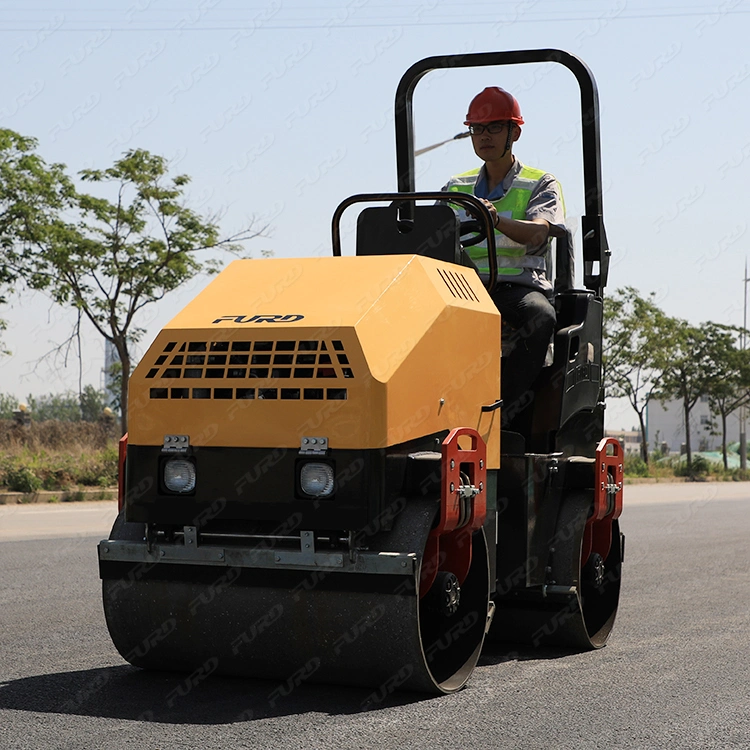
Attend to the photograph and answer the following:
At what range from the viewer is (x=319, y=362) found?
4629 mm

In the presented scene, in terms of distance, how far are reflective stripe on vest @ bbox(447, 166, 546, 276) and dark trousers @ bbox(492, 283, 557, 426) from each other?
196 millimetres

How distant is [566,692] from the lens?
5.22 metres

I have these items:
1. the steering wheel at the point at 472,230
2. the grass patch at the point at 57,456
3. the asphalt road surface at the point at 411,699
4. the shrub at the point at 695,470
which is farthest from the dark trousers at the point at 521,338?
the shrub at the point at 695,470

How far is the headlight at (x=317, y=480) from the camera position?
457 centimetres

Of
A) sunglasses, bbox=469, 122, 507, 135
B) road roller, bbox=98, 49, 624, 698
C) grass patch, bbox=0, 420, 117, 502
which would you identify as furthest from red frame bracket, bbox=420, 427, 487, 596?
grass patch, bbox=0, 420, 117, 502

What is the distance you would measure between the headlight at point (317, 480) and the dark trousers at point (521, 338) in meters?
1.73

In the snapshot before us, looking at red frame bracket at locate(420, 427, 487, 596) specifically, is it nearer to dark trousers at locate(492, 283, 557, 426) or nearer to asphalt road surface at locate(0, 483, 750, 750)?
asphalt road surface at locate(0, 483, 750, 750)

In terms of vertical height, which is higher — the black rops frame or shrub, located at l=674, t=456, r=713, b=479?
the black rops frame

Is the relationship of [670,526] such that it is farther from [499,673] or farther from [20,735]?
[20,735]

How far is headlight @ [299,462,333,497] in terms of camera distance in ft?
15.0

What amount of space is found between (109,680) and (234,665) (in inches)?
26.0

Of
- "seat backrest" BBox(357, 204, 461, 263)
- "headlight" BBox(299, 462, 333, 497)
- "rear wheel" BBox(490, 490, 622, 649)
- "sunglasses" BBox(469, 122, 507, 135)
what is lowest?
"rear wheel" BBox(490, 490, 622, 649)

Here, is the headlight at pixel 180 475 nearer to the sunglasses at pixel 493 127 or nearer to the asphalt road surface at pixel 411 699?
the asphalt road surface at pixel 411 699

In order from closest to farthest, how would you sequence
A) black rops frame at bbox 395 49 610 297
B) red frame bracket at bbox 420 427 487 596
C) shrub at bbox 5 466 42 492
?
red frame bracket at bbox 420 427 487 596 → black rops frame at bbox 395 49 610 297 → shrub at bbox 5 466 42 492
